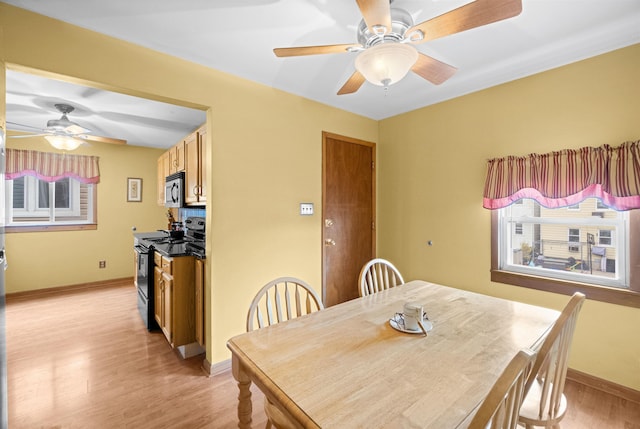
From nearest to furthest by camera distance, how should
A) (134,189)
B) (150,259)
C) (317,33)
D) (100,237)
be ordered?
1. (317,33)
2. (150,259)
3. (100,237)
4. (134,189)

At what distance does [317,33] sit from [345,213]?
6.05 ft

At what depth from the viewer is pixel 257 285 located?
2.46m

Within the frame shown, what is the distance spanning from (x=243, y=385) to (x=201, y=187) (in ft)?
6.28

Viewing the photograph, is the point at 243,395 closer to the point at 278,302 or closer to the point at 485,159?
the point at 278,302

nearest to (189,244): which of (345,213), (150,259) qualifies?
(150,259)

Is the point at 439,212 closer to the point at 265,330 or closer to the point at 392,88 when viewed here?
the point at 392,88

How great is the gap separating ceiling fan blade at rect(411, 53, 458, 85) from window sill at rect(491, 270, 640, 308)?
1764mm

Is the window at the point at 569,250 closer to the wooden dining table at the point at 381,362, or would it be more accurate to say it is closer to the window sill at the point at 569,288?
the window sill at the point at 569,288

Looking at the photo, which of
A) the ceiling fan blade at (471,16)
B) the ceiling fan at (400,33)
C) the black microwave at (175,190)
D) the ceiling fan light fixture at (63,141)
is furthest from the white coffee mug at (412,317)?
the ceiling fan light fixture at (63,141)

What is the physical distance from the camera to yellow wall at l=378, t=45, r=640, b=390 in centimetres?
191

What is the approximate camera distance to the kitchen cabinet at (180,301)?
2402 mm

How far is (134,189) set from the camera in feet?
16.0

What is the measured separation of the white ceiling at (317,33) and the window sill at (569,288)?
1665 millimetres

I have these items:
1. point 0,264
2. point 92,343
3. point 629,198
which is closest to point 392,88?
point 629,198
